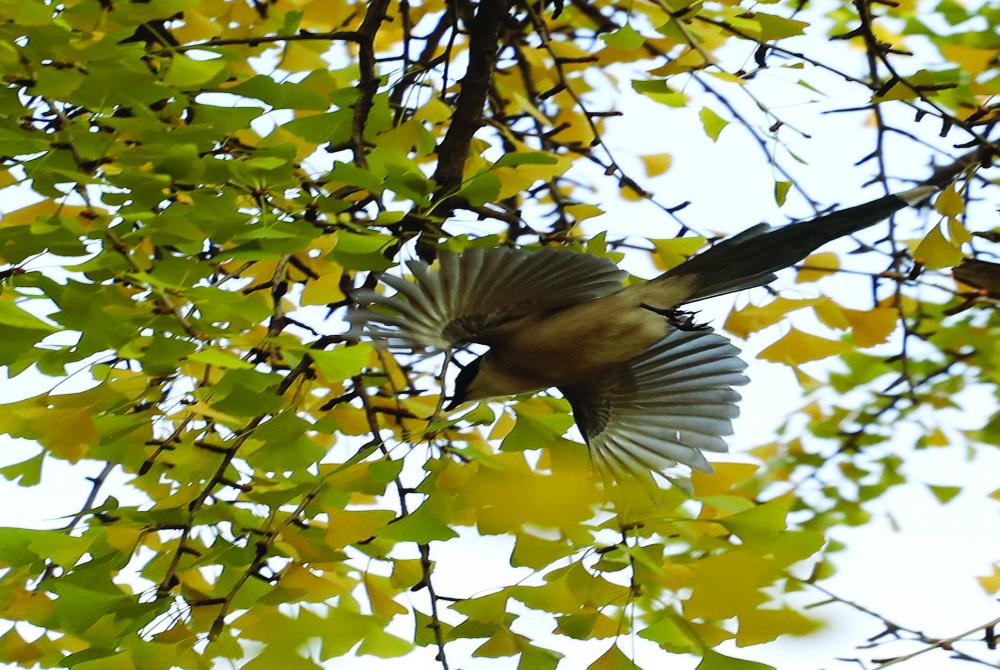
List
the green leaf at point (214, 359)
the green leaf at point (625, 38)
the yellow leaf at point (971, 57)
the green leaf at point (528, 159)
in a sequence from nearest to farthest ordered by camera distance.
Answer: the green leaf at point (214, 359)
the green leaf at point (528, 159)
the green leaf at point (625, 38)
the yellow leaf at point (971, 57)

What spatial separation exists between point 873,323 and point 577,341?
1.44ft

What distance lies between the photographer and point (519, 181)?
33.9 inches

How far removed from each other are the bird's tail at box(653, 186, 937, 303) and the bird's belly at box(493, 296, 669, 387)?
4cm

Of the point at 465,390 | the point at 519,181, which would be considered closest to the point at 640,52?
the point at 519,181

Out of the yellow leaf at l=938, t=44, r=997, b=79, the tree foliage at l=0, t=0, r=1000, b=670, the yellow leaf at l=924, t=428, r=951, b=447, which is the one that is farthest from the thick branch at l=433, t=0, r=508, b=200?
the yellow leaf at l=924, t=428, r=951, b=447

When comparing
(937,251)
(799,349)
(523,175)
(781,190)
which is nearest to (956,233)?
(937,251)

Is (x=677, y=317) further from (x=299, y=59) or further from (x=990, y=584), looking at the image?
(x=990, y=584)

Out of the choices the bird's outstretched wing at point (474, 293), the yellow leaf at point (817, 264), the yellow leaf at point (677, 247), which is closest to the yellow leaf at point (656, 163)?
the yellow leaf at point (817, 264)

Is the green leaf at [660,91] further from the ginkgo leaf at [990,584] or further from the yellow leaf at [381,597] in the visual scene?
the ginkgo leaf at [990,584]

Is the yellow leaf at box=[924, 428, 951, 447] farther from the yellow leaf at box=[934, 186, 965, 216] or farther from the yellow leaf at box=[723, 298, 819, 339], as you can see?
the yellow leaf at box=[934, 186, 965, 216]

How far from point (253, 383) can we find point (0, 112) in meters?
0.27

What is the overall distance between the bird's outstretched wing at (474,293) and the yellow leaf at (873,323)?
420 mm

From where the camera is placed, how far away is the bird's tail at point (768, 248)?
0.81 metres

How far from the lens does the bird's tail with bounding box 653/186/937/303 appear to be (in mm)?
809
